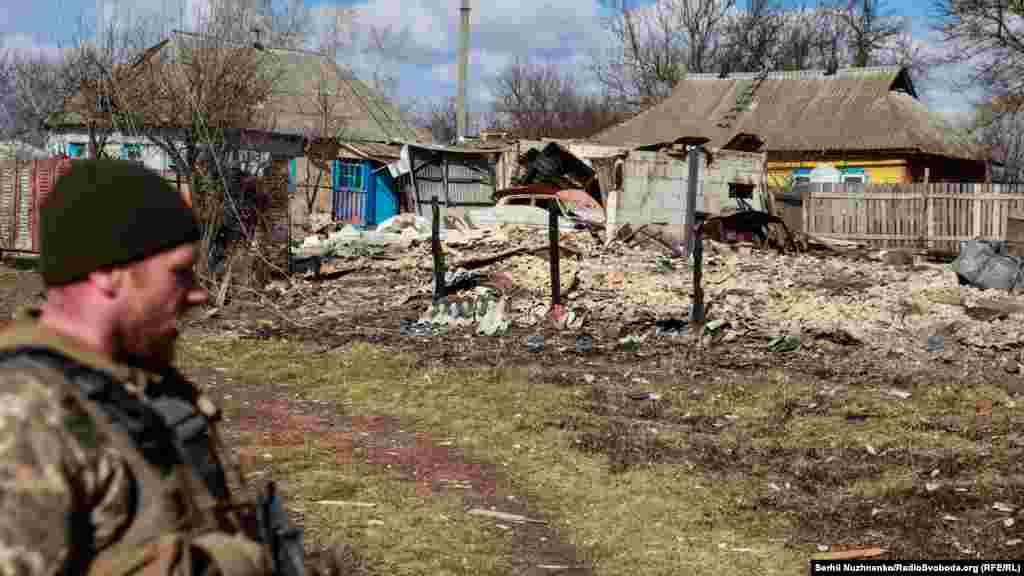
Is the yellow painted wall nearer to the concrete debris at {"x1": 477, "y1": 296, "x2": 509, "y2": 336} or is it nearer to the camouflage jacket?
the concrete debris at {"x1": 477, "y1": 296, "x2": 509, "y2": 336}

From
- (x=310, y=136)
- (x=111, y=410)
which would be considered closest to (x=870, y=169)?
(x=310, y=136)

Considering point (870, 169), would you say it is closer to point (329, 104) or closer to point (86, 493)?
point (329, 104)

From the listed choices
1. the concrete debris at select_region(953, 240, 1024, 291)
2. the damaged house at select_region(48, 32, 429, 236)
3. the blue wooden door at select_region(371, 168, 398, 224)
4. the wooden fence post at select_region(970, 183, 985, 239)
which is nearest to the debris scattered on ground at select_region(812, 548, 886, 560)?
the concrete debris at select_region(953, 240, 1024, 291)

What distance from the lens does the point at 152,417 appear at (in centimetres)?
160

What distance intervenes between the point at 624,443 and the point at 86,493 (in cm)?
618

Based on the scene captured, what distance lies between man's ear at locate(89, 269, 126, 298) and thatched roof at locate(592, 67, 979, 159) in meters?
31.7

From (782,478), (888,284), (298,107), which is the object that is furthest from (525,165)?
(782,478)

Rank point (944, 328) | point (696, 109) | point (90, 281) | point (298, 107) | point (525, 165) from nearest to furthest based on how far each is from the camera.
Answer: point (90, 281) < point (944, 328) < point (525, 165) < point (298, 107) < point (696, 109)

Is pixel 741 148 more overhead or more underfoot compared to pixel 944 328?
more overhead

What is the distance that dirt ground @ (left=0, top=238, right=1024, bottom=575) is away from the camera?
18.3ft

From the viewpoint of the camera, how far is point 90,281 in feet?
5.29

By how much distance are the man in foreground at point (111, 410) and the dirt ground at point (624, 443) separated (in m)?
0.34

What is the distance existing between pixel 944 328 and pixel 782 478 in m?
5.50

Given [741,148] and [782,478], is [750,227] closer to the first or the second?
[741,148]
